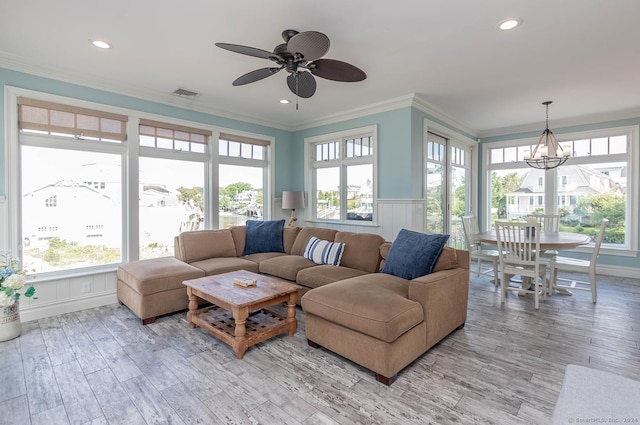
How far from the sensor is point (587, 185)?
5.41m

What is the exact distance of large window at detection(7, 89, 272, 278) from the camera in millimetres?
3332

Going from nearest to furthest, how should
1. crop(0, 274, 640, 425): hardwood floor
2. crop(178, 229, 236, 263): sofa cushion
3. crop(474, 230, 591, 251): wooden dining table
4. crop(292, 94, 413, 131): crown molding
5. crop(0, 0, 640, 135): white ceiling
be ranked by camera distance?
crop(0, 274, 640, 425): hardwood floor, crop(0, 0, 640, 135): white ceiling, crop(474, 230, 591, 251): wooden dining table, crop(178, 229, 236, 263): sofa cushion, crop(292, 94, 413, 131): crown molding

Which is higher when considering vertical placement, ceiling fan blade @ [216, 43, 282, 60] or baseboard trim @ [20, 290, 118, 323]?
ceiling fan blade @ [216, 43, 282, 60]

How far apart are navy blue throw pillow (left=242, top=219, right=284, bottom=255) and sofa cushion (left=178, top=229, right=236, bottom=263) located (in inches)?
10.9

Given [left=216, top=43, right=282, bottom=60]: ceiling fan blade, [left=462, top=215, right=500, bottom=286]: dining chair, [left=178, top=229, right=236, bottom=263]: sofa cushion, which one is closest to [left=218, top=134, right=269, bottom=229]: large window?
[left=178, top=229, right=236, bottom=263]: sofa cushion

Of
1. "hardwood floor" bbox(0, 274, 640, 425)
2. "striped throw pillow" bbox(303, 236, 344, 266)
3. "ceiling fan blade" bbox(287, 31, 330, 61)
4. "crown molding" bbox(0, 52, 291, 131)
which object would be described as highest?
"crown molding" bbox(0, 52, 291, 131)

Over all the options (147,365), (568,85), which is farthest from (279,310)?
(568,85)

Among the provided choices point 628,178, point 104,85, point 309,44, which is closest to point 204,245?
point 104,85

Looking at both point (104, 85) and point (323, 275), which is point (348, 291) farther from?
point (104, 85)

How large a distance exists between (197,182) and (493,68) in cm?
411

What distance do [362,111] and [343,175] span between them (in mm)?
1081

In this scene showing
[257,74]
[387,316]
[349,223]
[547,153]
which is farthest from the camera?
[349,223]

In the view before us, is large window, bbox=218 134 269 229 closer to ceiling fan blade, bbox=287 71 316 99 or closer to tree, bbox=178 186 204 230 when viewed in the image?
tree, bbox=178 186 204 230

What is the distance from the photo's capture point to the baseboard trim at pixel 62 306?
323cm
